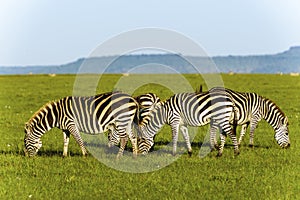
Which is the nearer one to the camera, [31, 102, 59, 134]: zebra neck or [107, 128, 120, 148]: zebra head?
[31, 102, 59, 134]: zebra neck

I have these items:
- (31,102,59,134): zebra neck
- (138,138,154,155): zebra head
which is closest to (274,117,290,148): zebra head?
(138,138,154,155): zebra head

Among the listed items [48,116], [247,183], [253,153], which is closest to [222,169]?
[247,183]

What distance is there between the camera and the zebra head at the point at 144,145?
1819 centimetres

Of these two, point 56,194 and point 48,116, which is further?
point 48,116

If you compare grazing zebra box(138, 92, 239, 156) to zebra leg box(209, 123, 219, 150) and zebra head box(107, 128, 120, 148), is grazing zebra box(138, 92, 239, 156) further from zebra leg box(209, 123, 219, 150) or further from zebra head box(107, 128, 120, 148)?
zebra head box(107, 128, 120, 148)

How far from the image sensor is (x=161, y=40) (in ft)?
57.6

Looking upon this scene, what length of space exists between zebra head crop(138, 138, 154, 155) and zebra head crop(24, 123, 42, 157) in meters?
3.37

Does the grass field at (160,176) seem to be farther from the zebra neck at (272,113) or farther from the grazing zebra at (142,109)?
the grazing zebra at (142,109)

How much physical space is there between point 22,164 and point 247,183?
279 inches

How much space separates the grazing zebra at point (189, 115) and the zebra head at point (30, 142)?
3.46 m

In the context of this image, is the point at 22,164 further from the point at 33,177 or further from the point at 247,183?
the point at 247,183

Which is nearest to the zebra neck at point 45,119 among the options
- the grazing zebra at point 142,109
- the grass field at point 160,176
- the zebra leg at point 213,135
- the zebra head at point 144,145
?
the grass field at point 160,176

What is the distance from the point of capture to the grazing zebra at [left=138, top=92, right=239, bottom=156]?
17.8m

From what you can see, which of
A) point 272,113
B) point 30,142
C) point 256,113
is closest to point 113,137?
point 30,142
